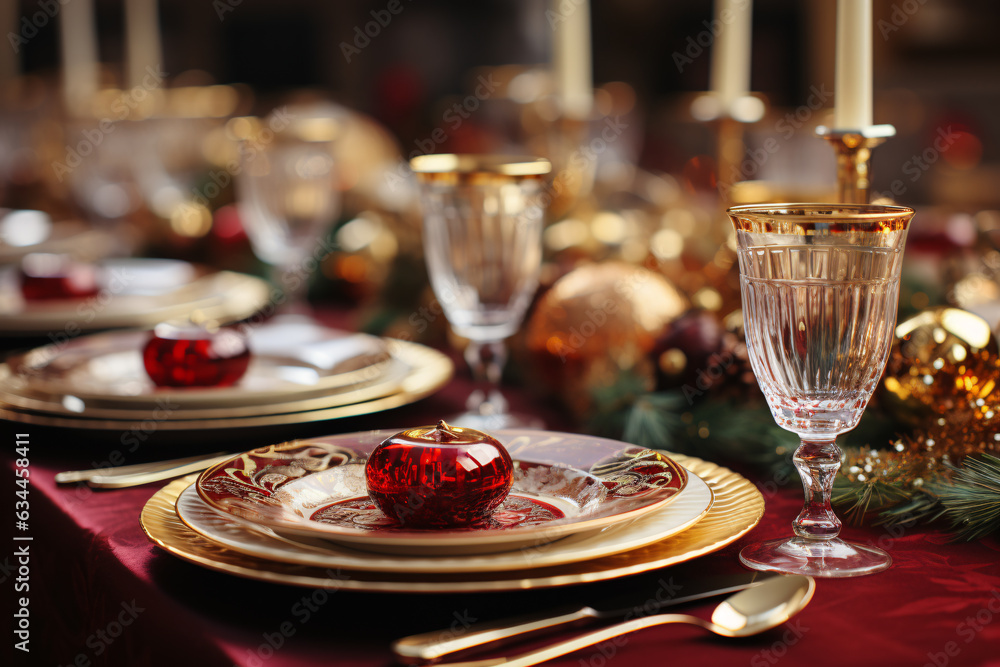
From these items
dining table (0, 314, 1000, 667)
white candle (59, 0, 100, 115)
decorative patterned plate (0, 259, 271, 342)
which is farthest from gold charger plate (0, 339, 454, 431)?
white candle (59, 0, 100, 115)

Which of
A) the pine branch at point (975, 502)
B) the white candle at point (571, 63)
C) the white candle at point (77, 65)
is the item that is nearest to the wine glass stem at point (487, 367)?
the pine branch at point (975, 502)

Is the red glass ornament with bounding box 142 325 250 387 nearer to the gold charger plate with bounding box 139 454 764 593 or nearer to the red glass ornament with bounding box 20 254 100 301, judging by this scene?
the gold charger plate with bounding box 139 454 764 593

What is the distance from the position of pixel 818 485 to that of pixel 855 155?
26 cm

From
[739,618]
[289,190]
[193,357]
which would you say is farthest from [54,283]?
[739,618]

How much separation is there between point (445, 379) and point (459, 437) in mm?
393

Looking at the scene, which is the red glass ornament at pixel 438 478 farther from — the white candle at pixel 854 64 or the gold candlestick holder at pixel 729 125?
the gold candlestick holder at pixel 729 125

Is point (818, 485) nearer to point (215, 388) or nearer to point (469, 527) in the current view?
point (469, 527)

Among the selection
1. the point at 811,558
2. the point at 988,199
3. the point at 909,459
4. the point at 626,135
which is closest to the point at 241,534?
the point at 811,558

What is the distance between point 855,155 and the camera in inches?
29.2

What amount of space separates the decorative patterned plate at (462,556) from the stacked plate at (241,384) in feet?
0.85

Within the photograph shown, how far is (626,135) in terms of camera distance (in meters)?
1.69

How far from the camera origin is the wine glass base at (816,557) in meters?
0.57

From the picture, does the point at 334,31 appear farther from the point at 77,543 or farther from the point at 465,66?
the point at 77,543

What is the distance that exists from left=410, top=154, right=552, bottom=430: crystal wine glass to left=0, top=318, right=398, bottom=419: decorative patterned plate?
3.4 inches
